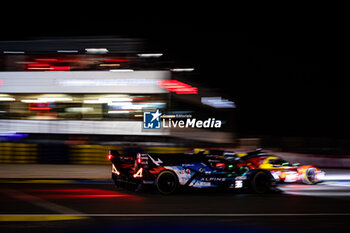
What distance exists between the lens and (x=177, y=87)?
65.9ft

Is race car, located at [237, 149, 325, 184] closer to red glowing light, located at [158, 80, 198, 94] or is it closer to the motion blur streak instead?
the motion blur streak

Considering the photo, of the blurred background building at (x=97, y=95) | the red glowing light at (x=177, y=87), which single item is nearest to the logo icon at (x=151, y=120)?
the blurred background building at (x=97, y=95)

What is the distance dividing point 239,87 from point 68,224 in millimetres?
49091

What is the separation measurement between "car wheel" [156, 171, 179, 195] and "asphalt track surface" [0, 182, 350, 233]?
0.64ft

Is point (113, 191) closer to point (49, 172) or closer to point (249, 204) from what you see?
point (249, 204)

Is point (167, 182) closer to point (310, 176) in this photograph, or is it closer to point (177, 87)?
point (310, 176)

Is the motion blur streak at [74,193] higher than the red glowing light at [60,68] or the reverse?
the reverse

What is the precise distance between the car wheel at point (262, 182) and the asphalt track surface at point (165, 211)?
216 millimetres

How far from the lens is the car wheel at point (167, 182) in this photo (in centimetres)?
1023

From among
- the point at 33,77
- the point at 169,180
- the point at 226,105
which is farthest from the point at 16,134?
the point at 169,180

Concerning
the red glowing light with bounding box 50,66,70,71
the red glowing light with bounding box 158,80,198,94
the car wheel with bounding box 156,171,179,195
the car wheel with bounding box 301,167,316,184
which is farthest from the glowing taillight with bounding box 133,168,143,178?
the red glowing light with bounding box 50,66,70,71

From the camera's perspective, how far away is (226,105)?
20734 millimetres

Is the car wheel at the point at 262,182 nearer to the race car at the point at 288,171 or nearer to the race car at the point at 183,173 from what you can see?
the race car at the point at 183,173

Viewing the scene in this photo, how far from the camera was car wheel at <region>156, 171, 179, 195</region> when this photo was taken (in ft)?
33.6
